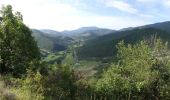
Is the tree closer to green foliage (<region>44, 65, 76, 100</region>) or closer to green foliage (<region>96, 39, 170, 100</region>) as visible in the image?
green foliage (<region>96, 39, 170, 100</region>)

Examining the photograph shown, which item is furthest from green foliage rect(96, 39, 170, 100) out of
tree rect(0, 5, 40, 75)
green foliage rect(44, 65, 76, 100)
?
tree rect(0, 5, 40, 75)

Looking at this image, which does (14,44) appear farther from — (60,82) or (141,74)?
(60,82)

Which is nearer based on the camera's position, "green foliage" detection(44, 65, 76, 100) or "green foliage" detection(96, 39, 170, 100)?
"green foliage" detection(44, 65, 76, 100)

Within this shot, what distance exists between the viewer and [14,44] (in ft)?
125

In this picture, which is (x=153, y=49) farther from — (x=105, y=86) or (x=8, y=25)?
(x=8, y=25)

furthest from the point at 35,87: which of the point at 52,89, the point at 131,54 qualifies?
the point at 131,54

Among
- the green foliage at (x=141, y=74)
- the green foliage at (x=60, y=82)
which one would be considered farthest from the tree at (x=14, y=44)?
the green foliage at (x=60, y=82)

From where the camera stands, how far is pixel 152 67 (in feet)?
125

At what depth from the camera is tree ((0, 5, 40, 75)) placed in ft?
114

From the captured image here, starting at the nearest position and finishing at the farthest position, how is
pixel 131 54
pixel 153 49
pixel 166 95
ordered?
pixel 166 95 < pixel 153 49 < pixel 131 54

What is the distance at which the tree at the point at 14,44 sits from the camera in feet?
114

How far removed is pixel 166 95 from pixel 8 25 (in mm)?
19738

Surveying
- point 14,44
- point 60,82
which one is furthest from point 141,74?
point 60,82

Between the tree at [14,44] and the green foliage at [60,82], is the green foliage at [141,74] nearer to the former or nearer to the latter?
the green foliage at [60,82]
